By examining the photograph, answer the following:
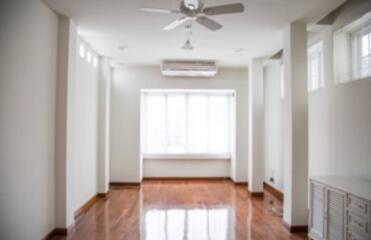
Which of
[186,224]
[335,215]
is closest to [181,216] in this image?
[186,224]

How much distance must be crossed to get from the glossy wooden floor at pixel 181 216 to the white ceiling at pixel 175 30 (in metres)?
2.81

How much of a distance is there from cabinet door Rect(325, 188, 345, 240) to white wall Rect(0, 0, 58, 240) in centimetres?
319

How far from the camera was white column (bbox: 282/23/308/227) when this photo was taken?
3322mm

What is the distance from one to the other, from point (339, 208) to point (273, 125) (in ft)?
10.1

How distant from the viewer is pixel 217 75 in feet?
19.8

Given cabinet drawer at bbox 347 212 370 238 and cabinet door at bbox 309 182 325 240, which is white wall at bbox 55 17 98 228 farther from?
cabinet drawer at bbox 347 212 370 238

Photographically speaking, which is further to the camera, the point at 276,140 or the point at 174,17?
the point at 276,140

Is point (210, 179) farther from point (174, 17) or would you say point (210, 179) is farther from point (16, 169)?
point (16, 169)

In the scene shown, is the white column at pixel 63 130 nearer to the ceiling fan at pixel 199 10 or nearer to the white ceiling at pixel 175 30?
the white ceiling at pixel 175 30

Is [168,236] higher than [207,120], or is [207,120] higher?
[207,120]

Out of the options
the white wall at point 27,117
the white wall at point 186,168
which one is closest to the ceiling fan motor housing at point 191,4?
A: the white wall at point 27,117

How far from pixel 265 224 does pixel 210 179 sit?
9.53 ft

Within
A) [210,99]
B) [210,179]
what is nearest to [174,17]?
[210,99]

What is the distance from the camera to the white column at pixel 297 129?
10.9ft
